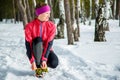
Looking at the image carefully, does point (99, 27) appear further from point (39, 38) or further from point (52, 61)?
point (39, 38)

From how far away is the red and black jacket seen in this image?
20.3 ft

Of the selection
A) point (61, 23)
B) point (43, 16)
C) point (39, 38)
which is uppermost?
point (43, 16)

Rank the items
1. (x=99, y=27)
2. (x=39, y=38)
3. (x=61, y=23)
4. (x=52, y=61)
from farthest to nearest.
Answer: (x=61, y=23) < (x=99, y=27) < (x=52, y=61) < (x=39, y=38)

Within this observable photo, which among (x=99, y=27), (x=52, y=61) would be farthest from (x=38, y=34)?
(x=99, y=27)

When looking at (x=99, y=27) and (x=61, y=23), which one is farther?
(x=61, y=23)

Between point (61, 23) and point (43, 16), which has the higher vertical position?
point (43, 16)

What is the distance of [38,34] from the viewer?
20.6 ft

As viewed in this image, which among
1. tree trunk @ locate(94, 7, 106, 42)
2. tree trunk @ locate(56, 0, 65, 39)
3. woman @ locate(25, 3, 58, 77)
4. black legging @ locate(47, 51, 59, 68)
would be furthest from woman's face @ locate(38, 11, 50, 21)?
tree trunk @ locate(56, 0, 65, 39)

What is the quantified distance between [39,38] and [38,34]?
11cm

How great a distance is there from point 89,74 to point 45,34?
44.5 inches

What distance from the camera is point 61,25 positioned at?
705 inches

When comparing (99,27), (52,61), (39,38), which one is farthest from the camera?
(99,27)

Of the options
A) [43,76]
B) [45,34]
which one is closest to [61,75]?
[43,76]

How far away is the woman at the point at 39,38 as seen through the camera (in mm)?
6160
